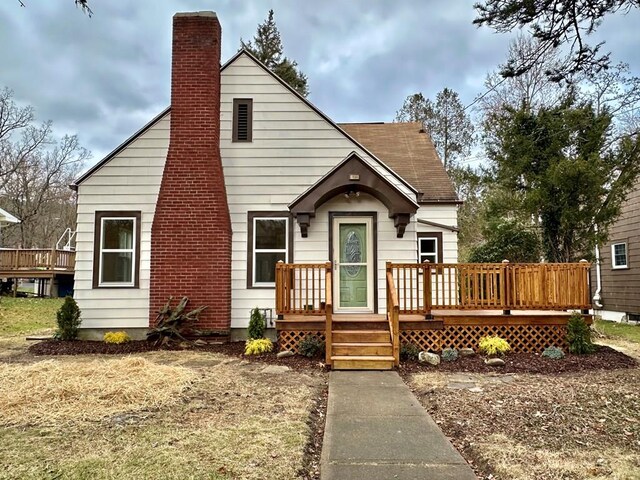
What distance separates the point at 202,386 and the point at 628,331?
493 inches

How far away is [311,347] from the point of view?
767 cm

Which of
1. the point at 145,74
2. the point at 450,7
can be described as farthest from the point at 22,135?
the point at 450,7

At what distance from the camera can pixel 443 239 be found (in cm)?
1171

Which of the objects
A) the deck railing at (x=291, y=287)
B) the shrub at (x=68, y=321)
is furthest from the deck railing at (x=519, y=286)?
the shrub at (x=68, y=321)

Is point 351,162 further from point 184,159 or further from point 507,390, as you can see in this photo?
point 507,390

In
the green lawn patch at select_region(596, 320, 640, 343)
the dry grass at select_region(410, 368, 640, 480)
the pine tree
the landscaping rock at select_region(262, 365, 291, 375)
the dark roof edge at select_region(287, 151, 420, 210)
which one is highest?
the pine tree

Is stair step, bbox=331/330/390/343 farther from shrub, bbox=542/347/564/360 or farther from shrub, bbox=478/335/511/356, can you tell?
shrub, bbox=542/347/564/360

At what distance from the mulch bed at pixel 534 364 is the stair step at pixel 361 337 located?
542mm

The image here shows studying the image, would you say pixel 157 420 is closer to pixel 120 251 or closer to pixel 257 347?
pixel 257 347

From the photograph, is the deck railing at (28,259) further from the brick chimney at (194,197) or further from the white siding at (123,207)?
the brick chimney at (194,197)

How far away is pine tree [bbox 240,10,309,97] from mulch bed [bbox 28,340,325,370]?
2225 centimetres

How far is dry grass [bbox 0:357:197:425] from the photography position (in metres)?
4.40

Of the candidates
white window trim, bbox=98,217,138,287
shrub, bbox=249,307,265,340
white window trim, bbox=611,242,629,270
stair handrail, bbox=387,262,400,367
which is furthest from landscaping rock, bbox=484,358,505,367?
white window trim, bbox=611,242,629,270

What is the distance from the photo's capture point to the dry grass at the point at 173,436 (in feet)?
10.5
